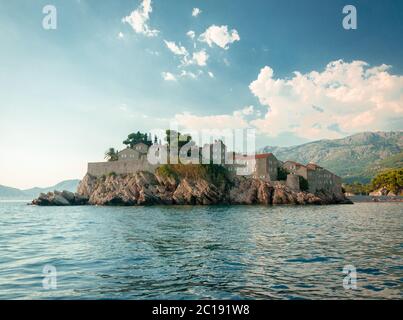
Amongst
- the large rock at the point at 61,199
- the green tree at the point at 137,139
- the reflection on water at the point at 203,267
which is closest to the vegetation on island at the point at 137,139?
the green tree at the point at 137,139

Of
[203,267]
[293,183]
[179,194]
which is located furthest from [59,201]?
[203,267]

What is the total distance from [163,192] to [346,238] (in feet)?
234

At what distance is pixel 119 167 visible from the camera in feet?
331

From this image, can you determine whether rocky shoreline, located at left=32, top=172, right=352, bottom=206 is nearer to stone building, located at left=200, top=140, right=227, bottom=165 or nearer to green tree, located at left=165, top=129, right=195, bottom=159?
stone building, located at left=200, top=140, right=227, bottom=165

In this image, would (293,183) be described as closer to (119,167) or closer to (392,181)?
(119,167)

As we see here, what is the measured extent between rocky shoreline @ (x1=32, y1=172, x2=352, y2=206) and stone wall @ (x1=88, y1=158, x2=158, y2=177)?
247cm

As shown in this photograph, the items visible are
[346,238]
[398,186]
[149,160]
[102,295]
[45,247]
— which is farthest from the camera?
[398,186]

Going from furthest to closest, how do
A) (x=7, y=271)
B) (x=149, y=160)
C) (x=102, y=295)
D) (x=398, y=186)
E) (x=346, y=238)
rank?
(x=398, y=186), (x=149, y=160), (x=346, y=238), (x=7, y=271), (x=102, y=295)

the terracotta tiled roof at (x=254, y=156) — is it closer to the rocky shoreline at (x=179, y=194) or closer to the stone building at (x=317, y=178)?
the rocky shoreline at (x=179, y=194)

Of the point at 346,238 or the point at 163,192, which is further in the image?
the point at 163,192

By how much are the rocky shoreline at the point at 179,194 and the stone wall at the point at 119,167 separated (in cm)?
247

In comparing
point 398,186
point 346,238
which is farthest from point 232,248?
point 398,186
